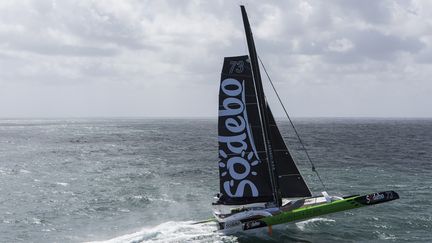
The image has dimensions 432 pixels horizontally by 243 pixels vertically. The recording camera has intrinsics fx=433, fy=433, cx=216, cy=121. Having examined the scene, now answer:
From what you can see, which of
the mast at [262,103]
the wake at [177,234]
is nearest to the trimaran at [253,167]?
the mast at [262,103]

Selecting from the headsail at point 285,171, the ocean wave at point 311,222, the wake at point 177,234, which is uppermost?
the headsail at point 285,171

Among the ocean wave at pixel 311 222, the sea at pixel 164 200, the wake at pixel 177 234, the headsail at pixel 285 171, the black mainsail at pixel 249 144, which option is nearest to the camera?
the black mainsail at pixel 249 144

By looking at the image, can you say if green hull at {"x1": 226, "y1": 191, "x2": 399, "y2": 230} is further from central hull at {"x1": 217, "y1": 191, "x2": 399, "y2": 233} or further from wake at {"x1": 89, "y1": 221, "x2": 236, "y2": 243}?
wake at {"x1": 89, "y1": 221, "x2": 236, "y2": 243}

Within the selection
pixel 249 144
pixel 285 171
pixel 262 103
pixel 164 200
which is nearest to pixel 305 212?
pixel 285 171

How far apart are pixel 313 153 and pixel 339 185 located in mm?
29647

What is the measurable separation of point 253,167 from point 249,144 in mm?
1432

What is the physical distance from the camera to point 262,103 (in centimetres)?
2486

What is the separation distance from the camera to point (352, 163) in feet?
186

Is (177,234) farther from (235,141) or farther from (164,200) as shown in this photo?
(164,200)

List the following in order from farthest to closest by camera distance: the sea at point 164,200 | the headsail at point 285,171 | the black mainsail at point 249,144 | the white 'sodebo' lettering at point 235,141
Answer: the sea at point 164,200, the headsail at point 285,171, the white 'sodebo' lettering at point 235,141, the black mainsail at point 249,144

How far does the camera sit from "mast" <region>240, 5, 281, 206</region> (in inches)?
953

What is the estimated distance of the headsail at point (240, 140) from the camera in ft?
80.9

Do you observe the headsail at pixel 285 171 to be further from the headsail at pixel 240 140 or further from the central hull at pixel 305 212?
the central hull at pixel 305 212

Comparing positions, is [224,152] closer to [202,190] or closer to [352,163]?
[202,190]
